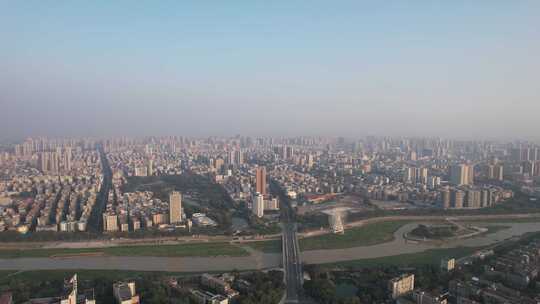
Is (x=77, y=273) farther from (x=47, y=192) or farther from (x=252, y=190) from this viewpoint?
(x=252, y=190)

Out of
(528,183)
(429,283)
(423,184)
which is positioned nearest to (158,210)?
(429,283)

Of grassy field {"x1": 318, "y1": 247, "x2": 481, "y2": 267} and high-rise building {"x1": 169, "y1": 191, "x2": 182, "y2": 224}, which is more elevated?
high-rise building {"x1": 169, "y1": 191, "x2": 182, "y2": 224}

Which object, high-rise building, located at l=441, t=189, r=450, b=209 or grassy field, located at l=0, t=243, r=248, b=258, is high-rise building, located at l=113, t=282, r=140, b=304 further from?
high-rise building, located at l=441, t=189, r=450, b=209

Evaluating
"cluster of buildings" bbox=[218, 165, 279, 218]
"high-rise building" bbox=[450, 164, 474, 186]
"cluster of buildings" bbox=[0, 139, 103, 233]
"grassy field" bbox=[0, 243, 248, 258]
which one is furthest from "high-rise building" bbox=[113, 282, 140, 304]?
"high-rise building" bbox=[450, 164, 474, 186]

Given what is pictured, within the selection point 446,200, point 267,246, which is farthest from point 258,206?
point 446,200

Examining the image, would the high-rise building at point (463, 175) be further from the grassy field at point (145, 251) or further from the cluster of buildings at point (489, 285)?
the grassy field at point (145, 251)
